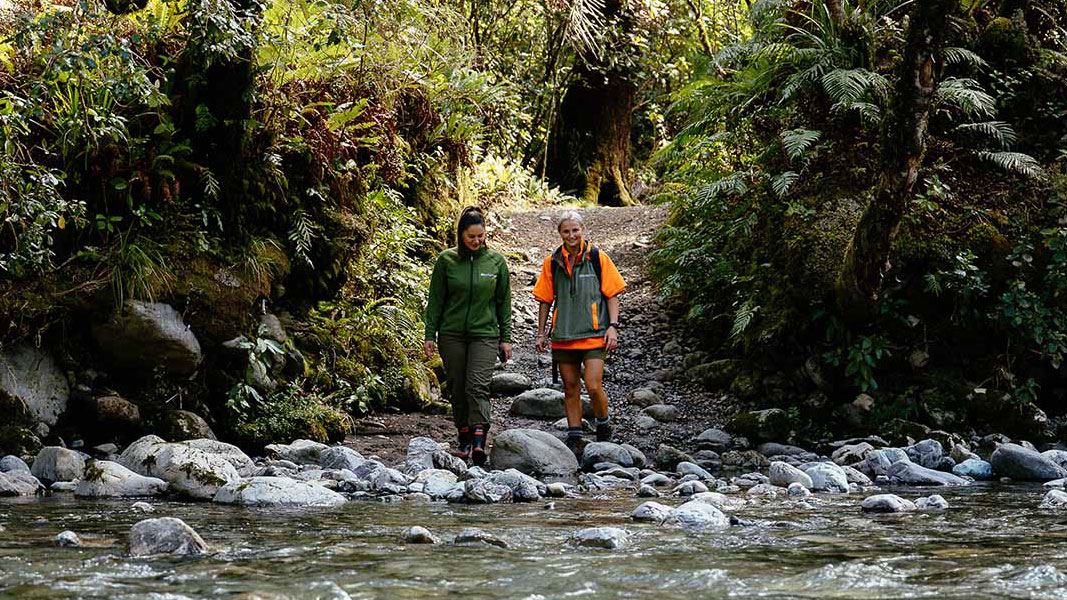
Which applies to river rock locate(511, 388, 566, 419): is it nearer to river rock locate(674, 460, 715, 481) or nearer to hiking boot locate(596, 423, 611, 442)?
hiking boot locate(596, 423, 611, 442)

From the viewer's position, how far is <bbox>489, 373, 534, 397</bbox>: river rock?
1145 cm

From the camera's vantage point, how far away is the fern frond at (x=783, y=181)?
1036cm

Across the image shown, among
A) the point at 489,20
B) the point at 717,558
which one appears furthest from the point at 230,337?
the point at 489,20

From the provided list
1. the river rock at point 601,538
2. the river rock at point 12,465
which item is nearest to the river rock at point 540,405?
the river rock at point 12,465

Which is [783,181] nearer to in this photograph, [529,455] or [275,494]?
[529,455]

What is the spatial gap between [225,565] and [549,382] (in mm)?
7565

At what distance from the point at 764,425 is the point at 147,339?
5.44 m

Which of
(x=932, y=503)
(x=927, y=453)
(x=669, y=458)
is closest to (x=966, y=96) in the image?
(x=927, y=453)

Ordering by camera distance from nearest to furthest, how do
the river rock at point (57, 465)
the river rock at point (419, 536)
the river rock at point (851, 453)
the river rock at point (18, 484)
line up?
the river rock at point (419, 536)
the river rock at point (18, 484)
the river rock at point (57, 465)
the river rock at point (851, 453)

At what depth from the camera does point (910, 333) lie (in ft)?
32.9

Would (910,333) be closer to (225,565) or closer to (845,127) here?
(845,127)

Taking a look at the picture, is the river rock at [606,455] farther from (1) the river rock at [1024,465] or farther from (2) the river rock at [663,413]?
(1) the river rock at [1024,465]

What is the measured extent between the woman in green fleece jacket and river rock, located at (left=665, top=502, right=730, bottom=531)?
2741 millimetres

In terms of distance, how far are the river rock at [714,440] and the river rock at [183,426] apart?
4234 millimetres
